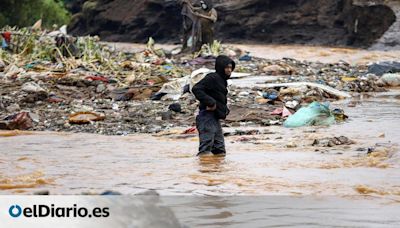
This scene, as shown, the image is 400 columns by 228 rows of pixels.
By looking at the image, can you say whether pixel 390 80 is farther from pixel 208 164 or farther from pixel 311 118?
pixel 208 164

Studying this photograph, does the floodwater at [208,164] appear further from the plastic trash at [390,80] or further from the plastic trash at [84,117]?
the plastic trash at [390,80]

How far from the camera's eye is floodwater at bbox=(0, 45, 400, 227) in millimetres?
5773

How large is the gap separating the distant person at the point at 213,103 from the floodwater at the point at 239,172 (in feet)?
0.74

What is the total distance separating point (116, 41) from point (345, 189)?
31803 mm

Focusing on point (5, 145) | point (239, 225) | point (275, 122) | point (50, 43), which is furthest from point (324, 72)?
point (239, 225)

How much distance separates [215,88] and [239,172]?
Answer: 126cm

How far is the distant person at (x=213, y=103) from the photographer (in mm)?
8852

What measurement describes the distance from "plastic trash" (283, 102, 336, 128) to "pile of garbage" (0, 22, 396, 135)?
4cm

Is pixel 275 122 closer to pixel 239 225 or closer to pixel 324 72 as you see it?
pixel 239 225

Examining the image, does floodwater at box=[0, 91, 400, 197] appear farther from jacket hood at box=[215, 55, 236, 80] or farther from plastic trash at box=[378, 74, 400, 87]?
plastic trash at box=[378, 74, 400, 87]

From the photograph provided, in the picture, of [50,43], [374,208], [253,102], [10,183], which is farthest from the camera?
[50,43]

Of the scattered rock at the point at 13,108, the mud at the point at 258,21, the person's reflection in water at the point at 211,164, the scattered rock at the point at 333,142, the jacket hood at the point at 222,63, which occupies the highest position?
the jacket hood at the point at 222,63

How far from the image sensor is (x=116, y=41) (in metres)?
38.0

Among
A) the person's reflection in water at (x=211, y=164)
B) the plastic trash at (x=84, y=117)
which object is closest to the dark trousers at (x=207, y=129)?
the person's reflection in water at (x=211, y=164)
